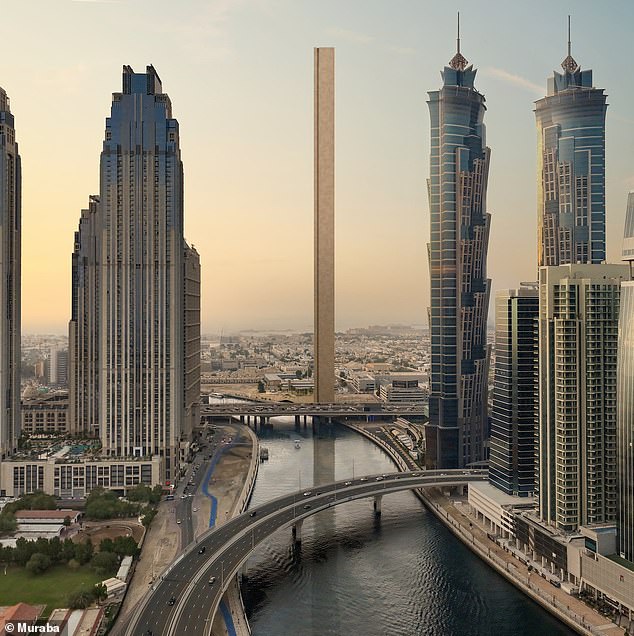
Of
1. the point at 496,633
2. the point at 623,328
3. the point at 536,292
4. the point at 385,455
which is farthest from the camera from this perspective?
the point at 385,455

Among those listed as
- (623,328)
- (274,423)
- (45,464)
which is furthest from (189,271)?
(623,328)

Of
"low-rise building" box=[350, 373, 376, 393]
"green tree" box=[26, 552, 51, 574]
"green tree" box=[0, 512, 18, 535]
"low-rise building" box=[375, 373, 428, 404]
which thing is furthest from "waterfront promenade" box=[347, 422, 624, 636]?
"low-rise building" box=[350, 373, 376, 393]

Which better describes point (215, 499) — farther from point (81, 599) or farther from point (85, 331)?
point (85, 331)

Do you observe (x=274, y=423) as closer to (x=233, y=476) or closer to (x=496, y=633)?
(x=233, y=476)

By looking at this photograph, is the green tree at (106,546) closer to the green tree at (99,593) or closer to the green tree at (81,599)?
the green tree at (99,593)

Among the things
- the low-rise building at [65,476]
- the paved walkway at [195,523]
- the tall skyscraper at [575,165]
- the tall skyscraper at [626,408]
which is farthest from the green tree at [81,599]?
the tall skyscraper at [575,165]

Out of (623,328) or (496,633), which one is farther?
(623,328)
